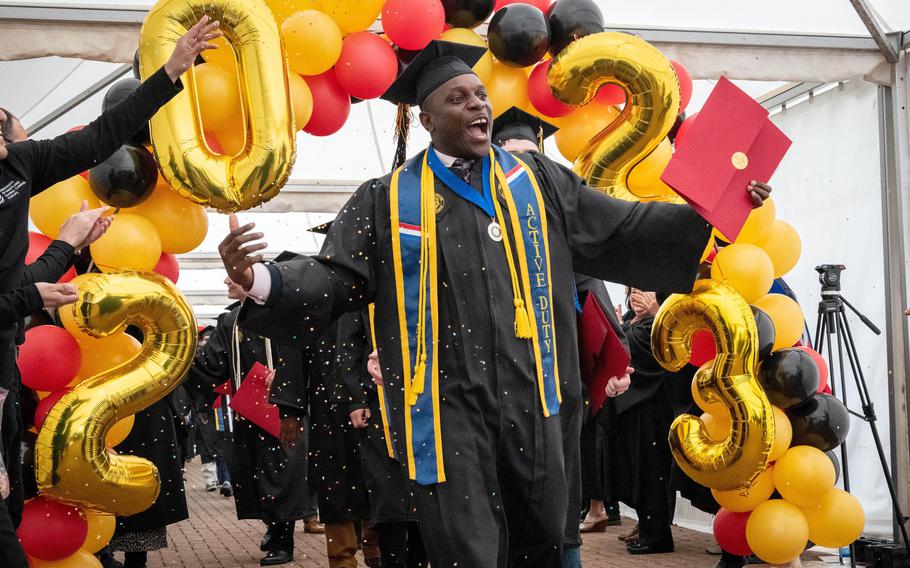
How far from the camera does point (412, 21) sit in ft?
17.1

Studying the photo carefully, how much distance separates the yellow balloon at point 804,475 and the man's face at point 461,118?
3304 millimetres

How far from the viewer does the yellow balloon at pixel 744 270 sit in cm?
566

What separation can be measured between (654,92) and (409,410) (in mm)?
2498

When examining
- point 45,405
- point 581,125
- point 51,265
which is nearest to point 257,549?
point 45,405

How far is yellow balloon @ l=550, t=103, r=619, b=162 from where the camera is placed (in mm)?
5605

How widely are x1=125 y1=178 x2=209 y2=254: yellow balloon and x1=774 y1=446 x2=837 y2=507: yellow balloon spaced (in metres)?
3.40

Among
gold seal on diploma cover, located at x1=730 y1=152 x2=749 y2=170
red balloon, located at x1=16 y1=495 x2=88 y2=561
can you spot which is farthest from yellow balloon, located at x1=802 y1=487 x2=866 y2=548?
red balloon, located at x1=16 y1=495 x2=88 y2=561

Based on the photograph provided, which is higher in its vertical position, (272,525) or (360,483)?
(360,483)

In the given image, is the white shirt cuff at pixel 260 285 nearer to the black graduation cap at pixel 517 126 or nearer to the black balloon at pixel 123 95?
the black graduation cap at pixel 517 126

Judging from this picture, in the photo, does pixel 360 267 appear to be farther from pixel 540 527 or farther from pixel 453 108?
pixel 540 527

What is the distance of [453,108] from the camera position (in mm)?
3357

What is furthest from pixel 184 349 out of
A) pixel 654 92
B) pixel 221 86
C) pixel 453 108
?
pixel 654 92

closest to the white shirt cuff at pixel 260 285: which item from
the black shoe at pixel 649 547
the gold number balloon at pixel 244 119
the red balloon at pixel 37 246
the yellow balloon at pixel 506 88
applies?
the gold number balloon at pixel 244 119

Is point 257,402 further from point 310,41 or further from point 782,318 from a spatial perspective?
point 782,318
